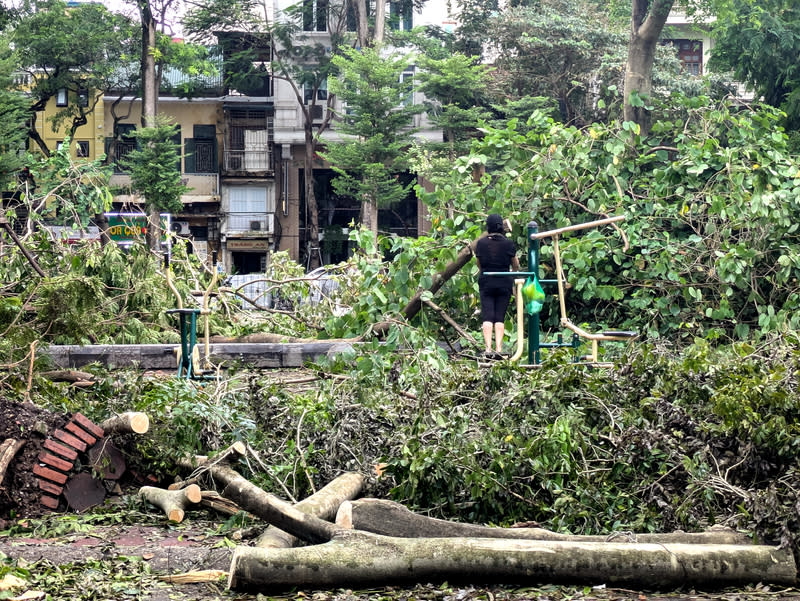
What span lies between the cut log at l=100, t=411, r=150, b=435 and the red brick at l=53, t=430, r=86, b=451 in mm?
182

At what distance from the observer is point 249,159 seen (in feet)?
128

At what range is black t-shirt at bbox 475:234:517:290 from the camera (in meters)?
9.38

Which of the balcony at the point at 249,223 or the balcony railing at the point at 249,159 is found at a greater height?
the balcony railing at the point at 249,159

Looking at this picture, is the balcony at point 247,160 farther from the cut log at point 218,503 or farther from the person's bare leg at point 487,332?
the cut log at point 218,503

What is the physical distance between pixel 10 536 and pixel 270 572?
6.66 ft

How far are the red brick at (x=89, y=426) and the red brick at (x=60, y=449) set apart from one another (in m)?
0.17

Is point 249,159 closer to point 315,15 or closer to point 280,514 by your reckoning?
point 315,15

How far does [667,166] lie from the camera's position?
449 inches

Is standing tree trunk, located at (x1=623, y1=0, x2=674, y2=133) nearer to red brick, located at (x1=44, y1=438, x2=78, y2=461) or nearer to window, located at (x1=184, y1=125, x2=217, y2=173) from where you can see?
red brick, located at (x1=44, y1=438, x2=78, y2=461)

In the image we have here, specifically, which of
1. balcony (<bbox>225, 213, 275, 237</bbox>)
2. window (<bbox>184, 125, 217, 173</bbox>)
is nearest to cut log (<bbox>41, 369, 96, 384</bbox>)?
balcony (<bbox>225, 213, 275, 237</bbox>)

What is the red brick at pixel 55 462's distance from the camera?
6.20 meters

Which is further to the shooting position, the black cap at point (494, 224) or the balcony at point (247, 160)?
the balcony at point (247, 160)

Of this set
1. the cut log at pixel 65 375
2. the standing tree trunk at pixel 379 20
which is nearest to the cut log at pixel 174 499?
the cut log at pixel 65 375

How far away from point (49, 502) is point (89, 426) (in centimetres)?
53
